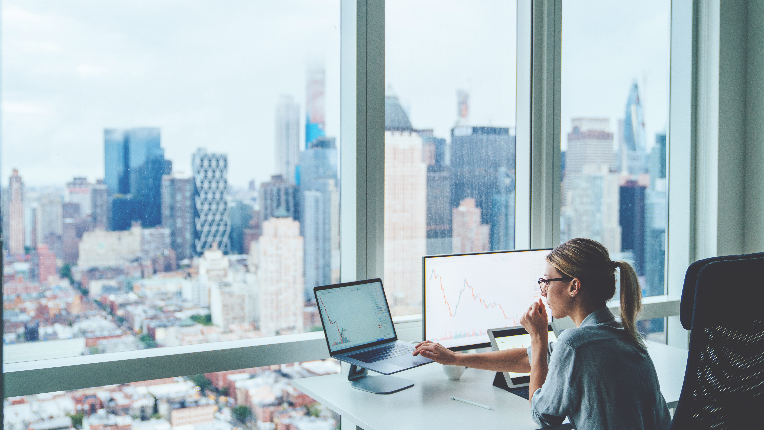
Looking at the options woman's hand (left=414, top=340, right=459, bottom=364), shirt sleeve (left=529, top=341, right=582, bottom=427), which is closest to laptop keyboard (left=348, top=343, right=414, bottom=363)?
woman's hand (left=414, top=340, right=459, bottom=364)

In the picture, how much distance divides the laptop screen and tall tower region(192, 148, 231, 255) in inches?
19.0

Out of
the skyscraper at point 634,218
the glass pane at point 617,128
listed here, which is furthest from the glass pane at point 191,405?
the skyscraper at point 634,218

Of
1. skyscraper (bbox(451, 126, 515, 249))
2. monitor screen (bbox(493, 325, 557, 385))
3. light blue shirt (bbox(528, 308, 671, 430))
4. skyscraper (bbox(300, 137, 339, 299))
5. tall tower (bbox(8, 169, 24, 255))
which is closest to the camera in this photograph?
light blue shirt (bbox(528, 308, 671, 430))

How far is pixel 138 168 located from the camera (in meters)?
2.17

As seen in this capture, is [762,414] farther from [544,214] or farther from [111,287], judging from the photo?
[111,287]

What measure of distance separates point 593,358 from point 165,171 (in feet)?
5.15

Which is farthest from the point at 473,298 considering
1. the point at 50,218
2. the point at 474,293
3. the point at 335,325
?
the point at 50,218

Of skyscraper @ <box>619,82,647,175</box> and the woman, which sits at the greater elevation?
skyscraper @ <box>619,82,647,175</box>

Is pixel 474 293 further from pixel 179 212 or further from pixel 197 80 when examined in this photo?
pixel 197 80

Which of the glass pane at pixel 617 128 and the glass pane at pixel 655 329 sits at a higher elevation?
the glass pane at pixel 617 128

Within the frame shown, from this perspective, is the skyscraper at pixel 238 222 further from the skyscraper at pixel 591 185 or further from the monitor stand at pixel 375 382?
the skyscraper at pixel 591 185

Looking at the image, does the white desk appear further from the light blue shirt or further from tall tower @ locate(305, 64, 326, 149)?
tall tower @ locate(305, 64, 326, 149)

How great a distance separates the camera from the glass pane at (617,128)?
3.10 m

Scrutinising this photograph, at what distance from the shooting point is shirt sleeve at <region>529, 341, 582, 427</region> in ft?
5.04
